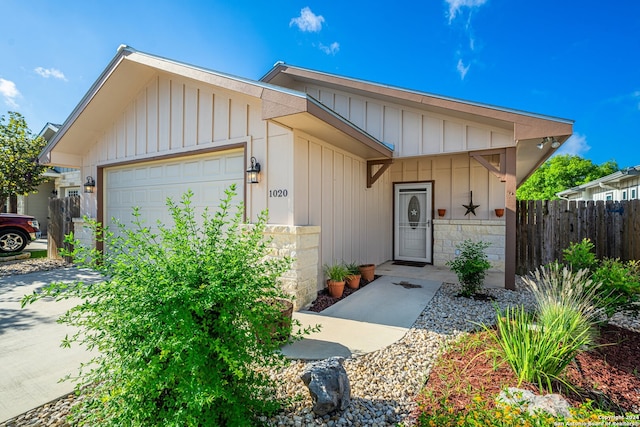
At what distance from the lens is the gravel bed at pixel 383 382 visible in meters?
2.06

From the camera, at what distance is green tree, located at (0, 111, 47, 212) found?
34.3 feet

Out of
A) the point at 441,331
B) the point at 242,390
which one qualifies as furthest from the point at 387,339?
the point at 242,390

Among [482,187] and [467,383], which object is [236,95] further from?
[482,187]

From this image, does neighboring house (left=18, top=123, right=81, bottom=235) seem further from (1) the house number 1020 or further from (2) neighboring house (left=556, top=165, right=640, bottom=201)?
(2) neighboring house (left=556, top=165, right=640, bottom=201)

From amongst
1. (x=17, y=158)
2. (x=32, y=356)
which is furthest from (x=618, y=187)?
(x=17, y=158)

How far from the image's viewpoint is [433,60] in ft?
44.6

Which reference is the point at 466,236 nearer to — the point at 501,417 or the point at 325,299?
the point at 325,299

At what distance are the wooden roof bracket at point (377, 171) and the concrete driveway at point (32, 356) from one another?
228 inches

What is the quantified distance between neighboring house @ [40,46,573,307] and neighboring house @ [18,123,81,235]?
881cm

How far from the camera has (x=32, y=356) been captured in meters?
2.98

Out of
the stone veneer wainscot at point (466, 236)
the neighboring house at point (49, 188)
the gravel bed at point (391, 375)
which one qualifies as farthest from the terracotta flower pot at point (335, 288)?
the neighboring house at point (49, 188)

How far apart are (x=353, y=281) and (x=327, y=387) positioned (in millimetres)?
3476

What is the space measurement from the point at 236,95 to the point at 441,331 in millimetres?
4764

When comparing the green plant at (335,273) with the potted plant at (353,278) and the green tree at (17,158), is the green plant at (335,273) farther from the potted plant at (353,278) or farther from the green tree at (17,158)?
the green tree at (17,158)
